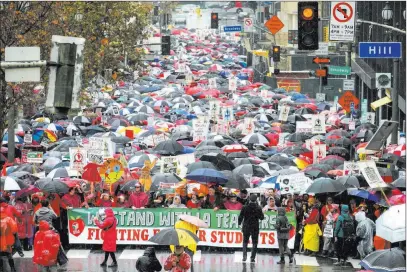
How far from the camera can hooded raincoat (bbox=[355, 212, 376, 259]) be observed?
23141mm

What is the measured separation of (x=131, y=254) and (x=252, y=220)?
8.69 feet

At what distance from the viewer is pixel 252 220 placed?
75.5ft

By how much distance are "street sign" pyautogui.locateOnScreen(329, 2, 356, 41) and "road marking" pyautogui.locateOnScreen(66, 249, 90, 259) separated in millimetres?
12461

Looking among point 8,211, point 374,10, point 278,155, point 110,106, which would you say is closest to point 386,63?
point 374,10

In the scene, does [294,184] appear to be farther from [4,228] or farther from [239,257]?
[4,228]

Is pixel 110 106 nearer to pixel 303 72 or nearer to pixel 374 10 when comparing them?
pixel 374 10

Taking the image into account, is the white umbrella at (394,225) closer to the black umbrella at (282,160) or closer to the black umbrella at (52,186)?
the black umbrella at (52,186)

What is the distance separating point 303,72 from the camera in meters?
83.7

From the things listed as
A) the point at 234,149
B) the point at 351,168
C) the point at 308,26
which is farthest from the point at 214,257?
the point at 234,149

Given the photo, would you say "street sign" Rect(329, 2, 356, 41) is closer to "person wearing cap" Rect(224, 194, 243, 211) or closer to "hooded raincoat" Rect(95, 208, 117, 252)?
"person wearing cap" Rect(224, 194, 243, 211)

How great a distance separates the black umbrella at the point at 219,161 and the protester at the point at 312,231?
617 centimetres

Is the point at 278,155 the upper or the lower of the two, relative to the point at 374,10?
lower

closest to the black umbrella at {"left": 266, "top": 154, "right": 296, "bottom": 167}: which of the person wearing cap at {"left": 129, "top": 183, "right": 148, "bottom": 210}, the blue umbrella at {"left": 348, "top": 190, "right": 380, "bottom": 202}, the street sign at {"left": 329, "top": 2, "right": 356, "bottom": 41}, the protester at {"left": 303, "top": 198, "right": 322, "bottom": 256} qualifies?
the street sign at {"left": 329, "top": 2, "right": 356, "bottom": 41}

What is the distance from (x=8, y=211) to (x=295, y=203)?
7396 millimetres
